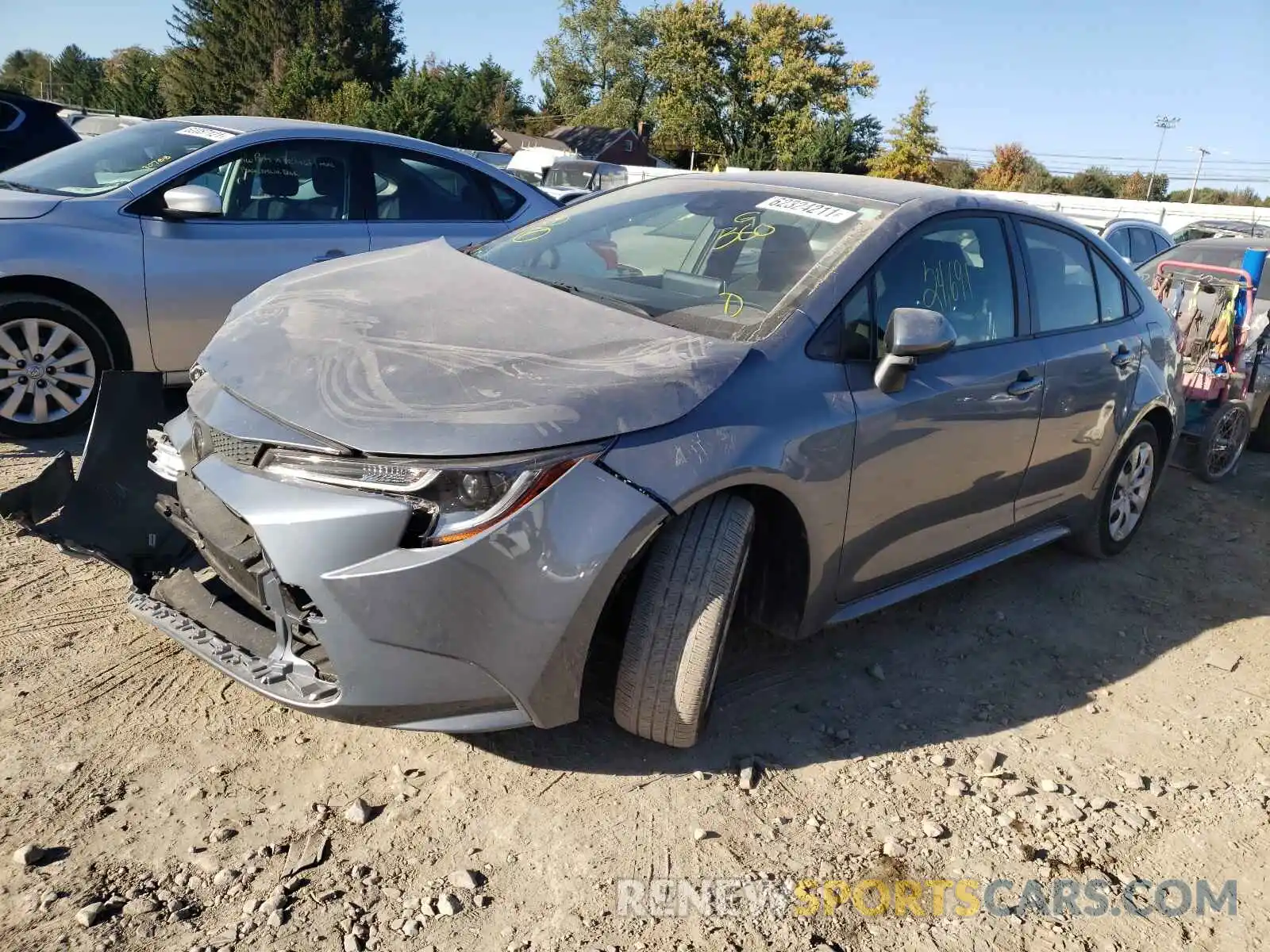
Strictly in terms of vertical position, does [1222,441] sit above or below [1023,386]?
below

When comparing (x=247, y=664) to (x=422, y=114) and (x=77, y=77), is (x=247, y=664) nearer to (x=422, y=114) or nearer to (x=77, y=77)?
(x=422, y=114)

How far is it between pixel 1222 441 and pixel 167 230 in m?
6.35

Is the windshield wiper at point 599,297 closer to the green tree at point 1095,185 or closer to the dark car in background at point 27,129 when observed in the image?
the dark car in background at point 27,129


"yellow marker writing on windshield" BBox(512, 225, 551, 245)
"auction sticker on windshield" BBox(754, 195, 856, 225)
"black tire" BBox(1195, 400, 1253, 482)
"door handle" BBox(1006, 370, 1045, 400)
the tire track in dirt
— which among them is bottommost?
the tire track in dirt

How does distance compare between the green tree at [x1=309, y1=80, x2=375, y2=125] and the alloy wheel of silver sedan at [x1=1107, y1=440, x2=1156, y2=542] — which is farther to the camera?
the green tree at [x1=309, y1=80, x2=375, y2=125]

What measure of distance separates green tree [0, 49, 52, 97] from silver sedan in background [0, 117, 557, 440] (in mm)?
82831

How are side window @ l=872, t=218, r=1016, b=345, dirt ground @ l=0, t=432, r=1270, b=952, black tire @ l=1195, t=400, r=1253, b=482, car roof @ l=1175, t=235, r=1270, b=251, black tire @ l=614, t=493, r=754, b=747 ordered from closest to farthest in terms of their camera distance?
dirt ground @ l=0, t=432, r=1270, b=952, black tire @ l=614, t=493, r=754, b=747, side window @ l=872, t=218, r=1016, b=345, black tire @ l=1195, t=400, r=1253, b=482, car roof @ l=1175, t=235, r=1270, b=251

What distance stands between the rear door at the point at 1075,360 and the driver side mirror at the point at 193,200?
368cm

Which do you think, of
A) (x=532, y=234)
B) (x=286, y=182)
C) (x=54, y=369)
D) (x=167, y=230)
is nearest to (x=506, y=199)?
(x=286, y=182)

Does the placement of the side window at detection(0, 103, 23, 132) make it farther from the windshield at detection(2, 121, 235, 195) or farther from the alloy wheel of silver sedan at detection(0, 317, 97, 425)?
the alloy wheel of silver sedan at detection(0, 317, 97, 425)

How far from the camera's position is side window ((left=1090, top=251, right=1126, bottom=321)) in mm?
4422

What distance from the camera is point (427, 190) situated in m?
5.97

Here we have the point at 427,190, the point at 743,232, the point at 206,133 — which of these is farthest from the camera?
the point at 427,190

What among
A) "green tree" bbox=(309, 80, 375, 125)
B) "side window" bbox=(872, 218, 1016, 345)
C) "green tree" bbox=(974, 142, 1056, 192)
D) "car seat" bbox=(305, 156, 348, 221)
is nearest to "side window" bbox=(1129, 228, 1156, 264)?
"side window" bbox=(872, 218, 1016, 345)
